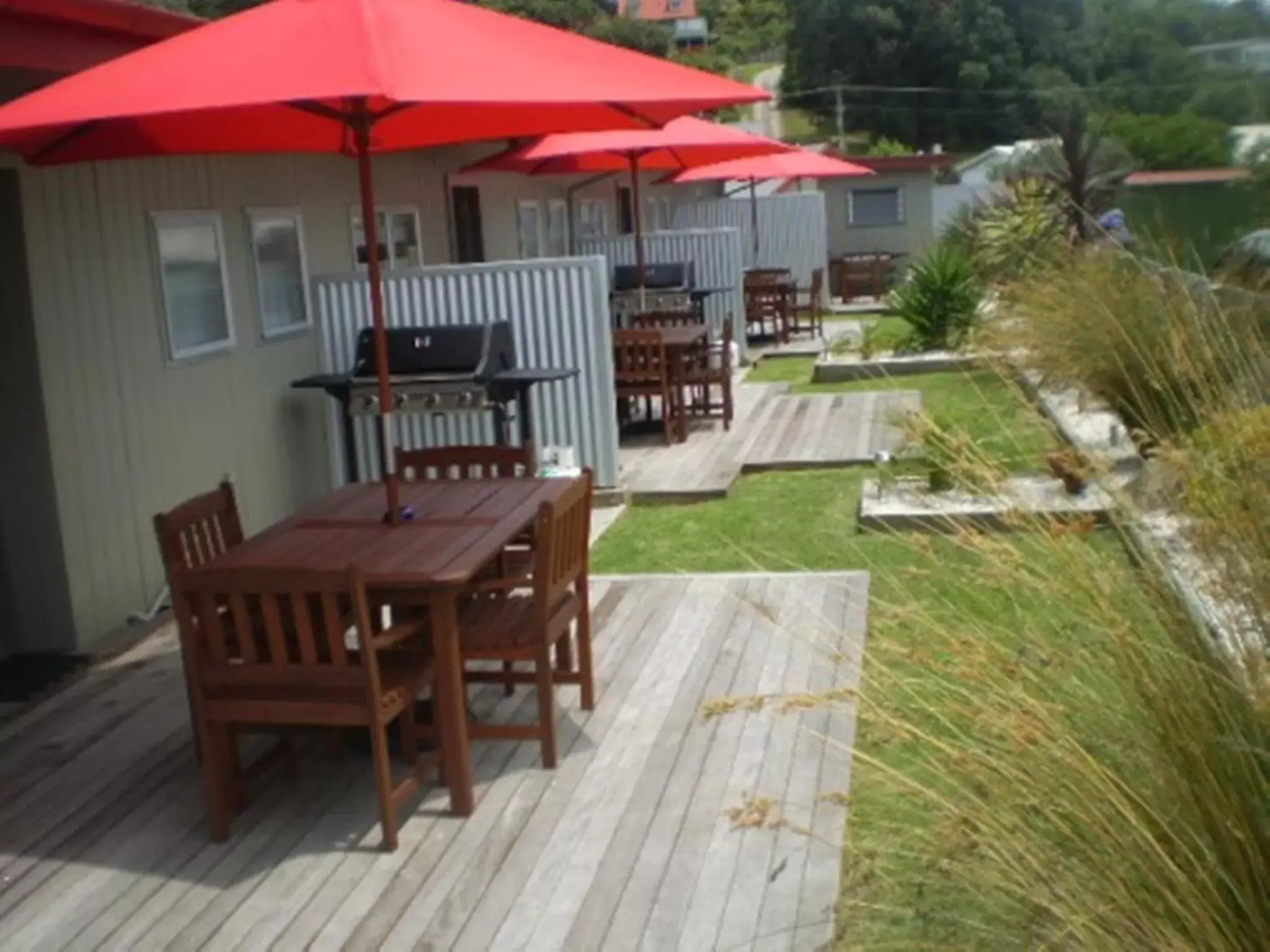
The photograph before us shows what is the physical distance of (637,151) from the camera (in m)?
10.5

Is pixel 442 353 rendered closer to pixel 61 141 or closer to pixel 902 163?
pixel 61 141

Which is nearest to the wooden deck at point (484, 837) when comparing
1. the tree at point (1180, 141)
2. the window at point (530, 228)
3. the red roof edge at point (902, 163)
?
the tree at point (1180, 141)

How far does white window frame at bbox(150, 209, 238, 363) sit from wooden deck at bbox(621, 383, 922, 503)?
2525 mm

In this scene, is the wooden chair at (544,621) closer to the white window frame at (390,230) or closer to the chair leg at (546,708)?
the chair leg at (546,708)

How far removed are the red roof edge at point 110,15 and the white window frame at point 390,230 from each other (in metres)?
3.01

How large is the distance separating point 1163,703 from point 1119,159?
14.5m

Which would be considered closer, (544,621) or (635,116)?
(544,621)

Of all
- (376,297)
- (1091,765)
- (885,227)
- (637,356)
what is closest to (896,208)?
(885,227)

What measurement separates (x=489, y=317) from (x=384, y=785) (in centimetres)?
485

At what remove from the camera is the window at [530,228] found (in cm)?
1339

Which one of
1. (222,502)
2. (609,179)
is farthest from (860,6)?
(222,502)

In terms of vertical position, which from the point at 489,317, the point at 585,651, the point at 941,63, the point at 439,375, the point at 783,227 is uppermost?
the point at 941,63

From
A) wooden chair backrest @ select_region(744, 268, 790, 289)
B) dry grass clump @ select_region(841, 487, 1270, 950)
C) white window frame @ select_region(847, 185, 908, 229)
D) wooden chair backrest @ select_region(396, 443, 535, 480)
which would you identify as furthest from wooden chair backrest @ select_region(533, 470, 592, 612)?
white window frame @ select_region(847, 185, 908, 229)

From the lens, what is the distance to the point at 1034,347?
8.16 meters
